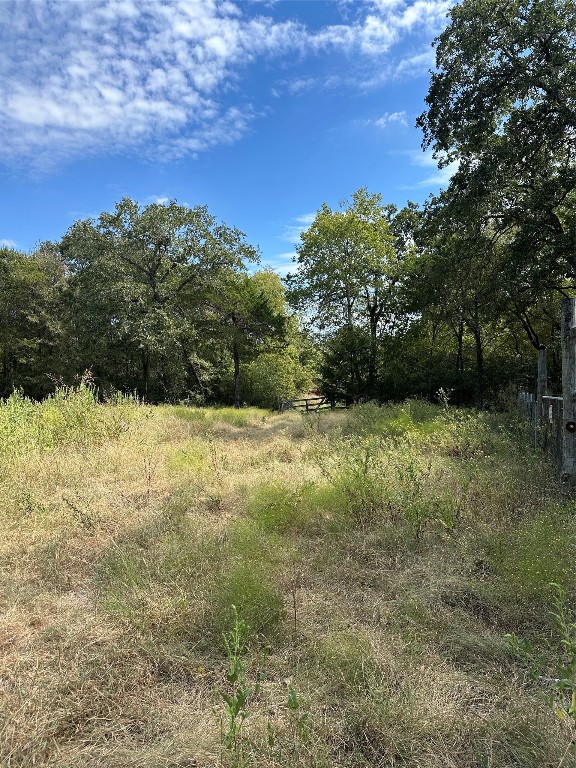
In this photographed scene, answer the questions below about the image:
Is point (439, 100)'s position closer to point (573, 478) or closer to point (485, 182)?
point (485, 182)

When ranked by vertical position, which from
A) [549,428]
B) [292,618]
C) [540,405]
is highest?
[540,405]

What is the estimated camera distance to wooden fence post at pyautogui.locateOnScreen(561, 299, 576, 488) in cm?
488

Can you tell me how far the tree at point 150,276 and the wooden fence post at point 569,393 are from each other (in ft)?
56.2

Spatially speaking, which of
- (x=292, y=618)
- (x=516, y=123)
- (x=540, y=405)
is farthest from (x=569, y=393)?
(x=516, y=123)

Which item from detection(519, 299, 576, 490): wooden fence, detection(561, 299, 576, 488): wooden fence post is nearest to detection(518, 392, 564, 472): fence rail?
detection(519, 299, 576, 490): wooden fence

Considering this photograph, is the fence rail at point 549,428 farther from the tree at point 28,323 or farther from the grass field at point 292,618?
the tree at point 28,323

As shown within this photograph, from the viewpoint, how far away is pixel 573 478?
4.84 meters

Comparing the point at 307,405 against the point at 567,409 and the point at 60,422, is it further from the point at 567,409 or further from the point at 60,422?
the point at 567,409

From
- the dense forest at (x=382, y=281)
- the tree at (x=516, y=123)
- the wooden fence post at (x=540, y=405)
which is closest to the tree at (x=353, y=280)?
the dense forest at (x=382, y=281)

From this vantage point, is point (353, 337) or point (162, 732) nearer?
point (162, 732)

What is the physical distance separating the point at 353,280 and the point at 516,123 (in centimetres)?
1010

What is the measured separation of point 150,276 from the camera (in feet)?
71.8

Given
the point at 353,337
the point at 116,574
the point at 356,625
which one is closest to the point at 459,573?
the point at 356,625

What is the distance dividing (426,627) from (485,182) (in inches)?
486
